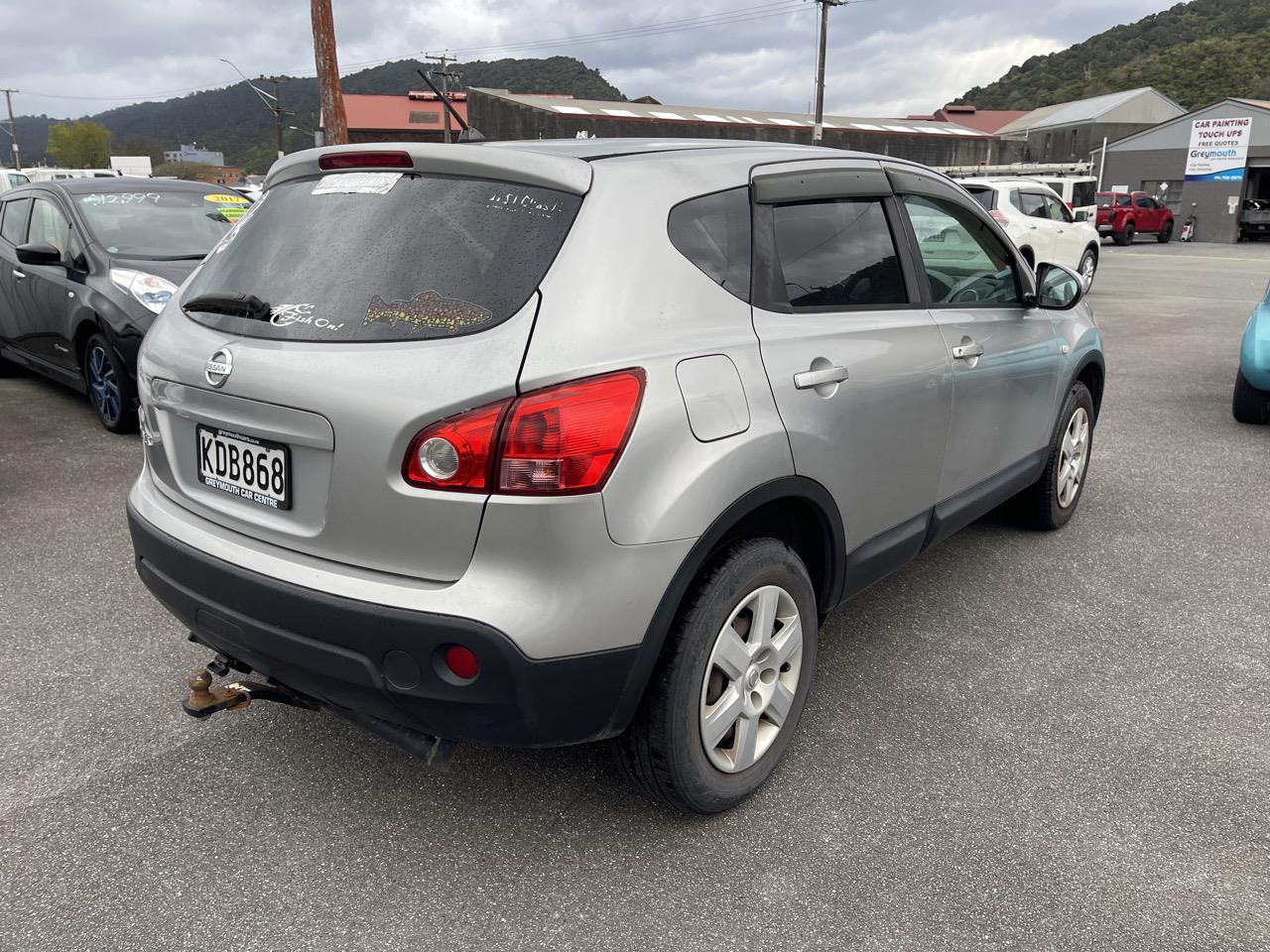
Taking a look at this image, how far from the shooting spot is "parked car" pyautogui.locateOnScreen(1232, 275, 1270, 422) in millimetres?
6387

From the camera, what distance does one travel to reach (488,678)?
1.99 m

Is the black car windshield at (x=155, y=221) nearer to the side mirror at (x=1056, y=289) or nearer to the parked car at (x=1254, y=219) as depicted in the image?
the side mirror at (x=1056, y=289)

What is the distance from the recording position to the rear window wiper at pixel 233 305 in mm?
2375

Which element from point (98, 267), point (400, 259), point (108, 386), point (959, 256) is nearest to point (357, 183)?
point (400, 259)

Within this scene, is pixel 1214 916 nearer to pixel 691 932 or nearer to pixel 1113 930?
pixel 1113 930

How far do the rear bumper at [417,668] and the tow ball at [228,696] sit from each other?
24 centimetres

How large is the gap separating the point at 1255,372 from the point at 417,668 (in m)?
6.42

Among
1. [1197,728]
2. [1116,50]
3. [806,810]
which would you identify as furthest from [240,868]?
[1116,50]

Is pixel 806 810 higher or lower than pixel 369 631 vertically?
lower

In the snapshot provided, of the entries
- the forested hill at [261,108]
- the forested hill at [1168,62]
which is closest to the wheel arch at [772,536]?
the forested hill at [261,108]

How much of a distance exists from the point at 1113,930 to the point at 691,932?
922 millimetres

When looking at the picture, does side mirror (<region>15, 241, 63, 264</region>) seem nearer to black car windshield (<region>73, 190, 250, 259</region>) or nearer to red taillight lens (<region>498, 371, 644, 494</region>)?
black car windshield (<region>73, 190, 250, 259</region>)

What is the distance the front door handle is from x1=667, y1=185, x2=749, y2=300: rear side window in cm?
25

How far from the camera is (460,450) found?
197cm
